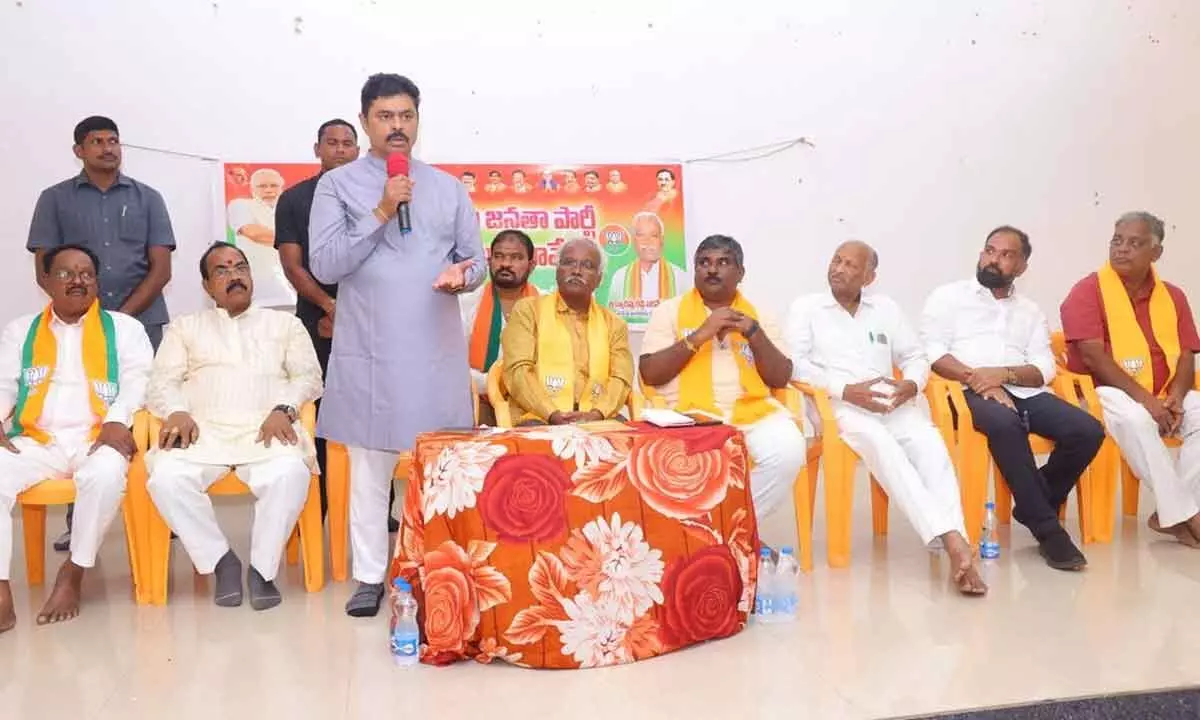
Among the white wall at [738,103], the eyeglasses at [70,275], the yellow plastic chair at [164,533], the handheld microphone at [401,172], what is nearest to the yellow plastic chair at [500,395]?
the yellow plastic chair at [164,533]

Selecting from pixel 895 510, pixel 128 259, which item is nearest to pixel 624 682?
pixel 895 510

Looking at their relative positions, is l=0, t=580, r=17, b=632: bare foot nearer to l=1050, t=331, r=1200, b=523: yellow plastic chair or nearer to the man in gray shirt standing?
the man in gray shirt standing

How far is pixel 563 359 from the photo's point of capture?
3.71 metres

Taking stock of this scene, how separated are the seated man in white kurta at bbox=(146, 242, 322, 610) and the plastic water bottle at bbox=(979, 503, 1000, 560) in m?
2.46

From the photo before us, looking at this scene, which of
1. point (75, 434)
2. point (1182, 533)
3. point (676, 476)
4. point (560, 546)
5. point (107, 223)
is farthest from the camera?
point (107, 223)

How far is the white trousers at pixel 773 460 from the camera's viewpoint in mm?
3584

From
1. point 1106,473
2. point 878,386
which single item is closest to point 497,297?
point 878,386

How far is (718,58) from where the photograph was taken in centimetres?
549

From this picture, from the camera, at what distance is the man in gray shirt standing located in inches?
164

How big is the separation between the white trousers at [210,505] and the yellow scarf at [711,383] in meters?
1.41

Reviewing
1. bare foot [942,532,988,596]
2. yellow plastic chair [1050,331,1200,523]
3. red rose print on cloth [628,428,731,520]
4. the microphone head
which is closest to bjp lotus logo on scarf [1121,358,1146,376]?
yellow plastic chair [1050,331,1200,523]

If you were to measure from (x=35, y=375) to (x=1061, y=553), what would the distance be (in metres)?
3.65

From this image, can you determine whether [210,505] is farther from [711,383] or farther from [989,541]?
[989,541]

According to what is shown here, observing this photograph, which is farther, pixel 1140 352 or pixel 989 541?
pixel 1140 352
